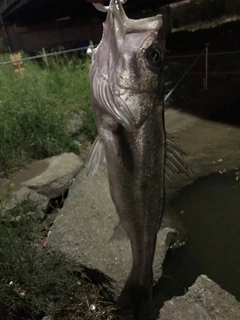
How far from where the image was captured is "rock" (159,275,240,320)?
255 centimetres

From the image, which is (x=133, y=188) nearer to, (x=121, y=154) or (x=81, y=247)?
(x=121, y=154)

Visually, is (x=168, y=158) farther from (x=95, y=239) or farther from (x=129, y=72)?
(x=95, y=239)

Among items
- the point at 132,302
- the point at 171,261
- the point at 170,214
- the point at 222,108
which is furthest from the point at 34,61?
the point at 132,302

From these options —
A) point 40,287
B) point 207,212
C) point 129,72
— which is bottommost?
point 207,212

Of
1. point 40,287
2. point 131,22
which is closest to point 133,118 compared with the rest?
point 131,22

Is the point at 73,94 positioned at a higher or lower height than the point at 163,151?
lower

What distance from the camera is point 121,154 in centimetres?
180

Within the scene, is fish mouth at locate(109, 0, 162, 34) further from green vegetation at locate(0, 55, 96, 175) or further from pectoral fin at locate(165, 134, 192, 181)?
green vegetation at locate(0, 55, 96, 175)

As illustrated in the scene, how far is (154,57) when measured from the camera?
65.9 inches

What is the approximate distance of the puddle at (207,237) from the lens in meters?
3.45

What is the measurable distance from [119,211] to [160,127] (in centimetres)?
52

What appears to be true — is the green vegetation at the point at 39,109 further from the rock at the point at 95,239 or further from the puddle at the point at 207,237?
the puddle at the point at 207,237

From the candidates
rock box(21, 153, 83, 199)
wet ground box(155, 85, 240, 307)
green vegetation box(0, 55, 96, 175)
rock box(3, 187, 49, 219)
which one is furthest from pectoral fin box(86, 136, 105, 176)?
green vegetation box(0, 55, 96, 175)

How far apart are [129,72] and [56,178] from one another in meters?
3.08
